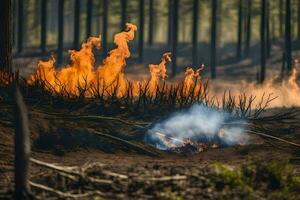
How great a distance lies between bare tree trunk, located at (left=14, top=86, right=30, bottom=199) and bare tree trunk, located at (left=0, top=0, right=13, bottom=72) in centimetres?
892

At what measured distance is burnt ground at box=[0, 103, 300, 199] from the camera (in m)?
9.83

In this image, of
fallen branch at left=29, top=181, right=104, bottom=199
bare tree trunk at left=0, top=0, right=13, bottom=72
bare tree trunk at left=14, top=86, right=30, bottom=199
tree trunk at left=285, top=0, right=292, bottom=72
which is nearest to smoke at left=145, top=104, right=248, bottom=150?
bare tree trunk at left=0, top=0, right=13, bottom=72

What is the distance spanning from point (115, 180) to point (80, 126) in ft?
17.5

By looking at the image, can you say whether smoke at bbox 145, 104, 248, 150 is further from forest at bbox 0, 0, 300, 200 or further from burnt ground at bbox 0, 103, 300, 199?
burnt ground at bbox 0, 103, 300, 199

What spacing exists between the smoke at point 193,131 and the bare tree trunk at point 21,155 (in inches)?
261

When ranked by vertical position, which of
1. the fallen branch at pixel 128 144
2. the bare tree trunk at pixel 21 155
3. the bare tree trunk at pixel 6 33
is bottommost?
the fallen branch at pixel 128 144

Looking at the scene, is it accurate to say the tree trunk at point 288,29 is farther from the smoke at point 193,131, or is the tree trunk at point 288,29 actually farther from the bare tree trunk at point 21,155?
the bare tree trunk at point 21,155

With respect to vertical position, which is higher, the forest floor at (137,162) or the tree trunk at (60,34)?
the tree trunk at (60,34)

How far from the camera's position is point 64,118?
1534 cm

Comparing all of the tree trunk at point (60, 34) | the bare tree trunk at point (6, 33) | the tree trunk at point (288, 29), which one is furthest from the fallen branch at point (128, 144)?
the tree trunk at point (60, 34)

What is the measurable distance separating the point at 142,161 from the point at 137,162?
1.37 ft

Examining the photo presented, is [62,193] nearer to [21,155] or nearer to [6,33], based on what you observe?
[21,155]

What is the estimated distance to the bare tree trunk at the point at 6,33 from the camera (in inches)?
703

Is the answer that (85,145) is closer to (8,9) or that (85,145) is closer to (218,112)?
(218,112)
